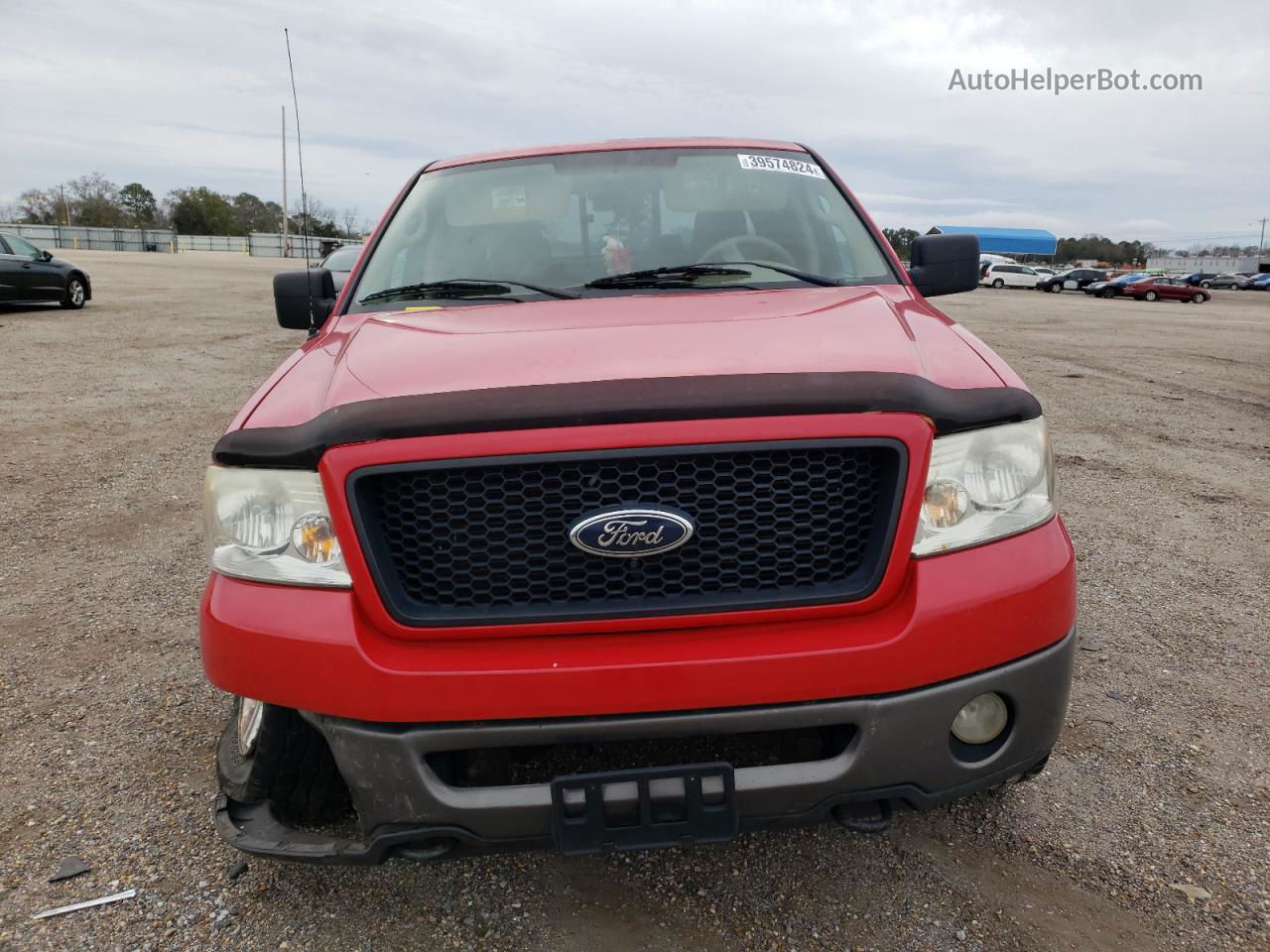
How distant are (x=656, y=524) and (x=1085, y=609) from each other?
2774 mm

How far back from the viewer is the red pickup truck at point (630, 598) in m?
1.70

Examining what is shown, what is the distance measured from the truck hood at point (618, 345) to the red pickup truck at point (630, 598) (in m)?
0.02

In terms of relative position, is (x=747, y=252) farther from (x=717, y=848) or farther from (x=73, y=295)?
(x=73, y=295)

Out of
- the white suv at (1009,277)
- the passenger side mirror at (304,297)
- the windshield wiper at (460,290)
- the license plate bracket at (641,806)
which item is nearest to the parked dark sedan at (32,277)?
the passenger side mirror at (304,297)

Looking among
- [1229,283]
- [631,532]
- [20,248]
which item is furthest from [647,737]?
[1229,283]

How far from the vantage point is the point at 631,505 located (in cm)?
174

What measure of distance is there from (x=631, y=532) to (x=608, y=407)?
239mm

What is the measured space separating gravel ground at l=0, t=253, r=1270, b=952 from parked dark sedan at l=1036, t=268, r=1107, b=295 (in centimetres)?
4775

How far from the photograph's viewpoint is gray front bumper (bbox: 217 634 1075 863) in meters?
1.69

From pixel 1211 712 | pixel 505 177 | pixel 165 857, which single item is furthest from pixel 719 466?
pixel 1211 712

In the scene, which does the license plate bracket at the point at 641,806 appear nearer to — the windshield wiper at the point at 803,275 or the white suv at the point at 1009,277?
the windshield wiper at the point at 803,275

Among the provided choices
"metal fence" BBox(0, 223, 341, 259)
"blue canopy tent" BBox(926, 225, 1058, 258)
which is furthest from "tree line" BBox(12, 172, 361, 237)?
"blue canopy tent" BBox(926, 225, 1058, 258)

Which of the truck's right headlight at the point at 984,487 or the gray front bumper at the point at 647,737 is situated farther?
the truck's right headlight at the point at 984,487

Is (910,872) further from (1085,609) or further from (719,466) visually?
(1085,609)
